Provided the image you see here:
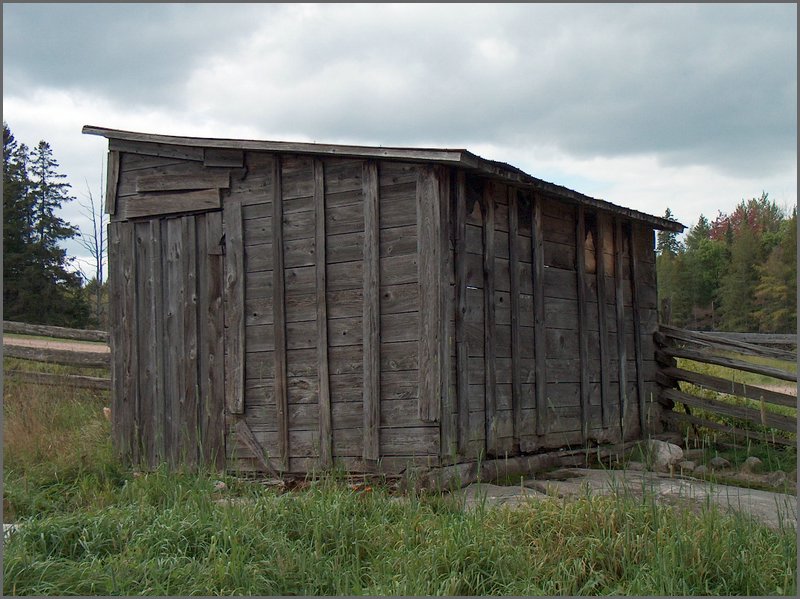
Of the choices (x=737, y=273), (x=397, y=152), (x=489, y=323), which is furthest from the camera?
(x=737, y=273)

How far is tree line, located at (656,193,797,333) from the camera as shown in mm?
41438

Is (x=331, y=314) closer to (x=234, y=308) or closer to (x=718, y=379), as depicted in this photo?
(x=234, y=308)

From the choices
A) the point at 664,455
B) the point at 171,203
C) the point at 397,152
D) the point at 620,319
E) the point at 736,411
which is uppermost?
the point at 397,152

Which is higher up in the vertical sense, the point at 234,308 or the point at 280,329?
the point at 234,308

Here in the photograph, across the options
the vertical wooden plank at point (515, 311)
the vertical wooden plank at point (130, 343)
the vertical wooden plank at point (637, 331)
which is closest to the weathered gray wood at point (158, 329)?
the vertical wooden plank at point (130, 343)

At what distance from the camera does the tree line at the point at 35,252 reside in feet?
82.9

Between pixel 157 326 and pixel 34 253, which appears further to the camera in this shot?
pixel 34 253

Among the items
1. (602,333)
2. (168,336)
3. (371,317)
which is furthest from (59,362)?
(602,333)

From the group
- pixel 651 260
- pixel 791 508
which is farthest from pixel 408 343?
pixel 651 260

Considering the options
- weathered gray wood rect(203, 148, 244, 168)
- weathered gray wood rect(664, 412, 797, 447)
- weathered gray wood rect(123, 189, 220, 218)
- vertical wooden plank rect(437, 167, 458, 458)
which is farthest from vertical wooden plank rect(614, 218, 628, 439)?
weathered gray wood rect(123, 189, 220, 218)

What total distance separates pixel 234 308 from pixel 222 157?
170cm

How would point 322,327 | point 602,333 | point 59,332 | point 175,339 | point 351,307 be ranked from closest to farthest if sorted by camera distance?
point 351,307
point 322,327
point 175,339
point 602,333
point 59,332

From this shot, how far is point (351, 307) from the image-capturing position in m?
8.47

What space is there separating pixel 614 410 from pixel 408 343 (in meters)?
4.04
